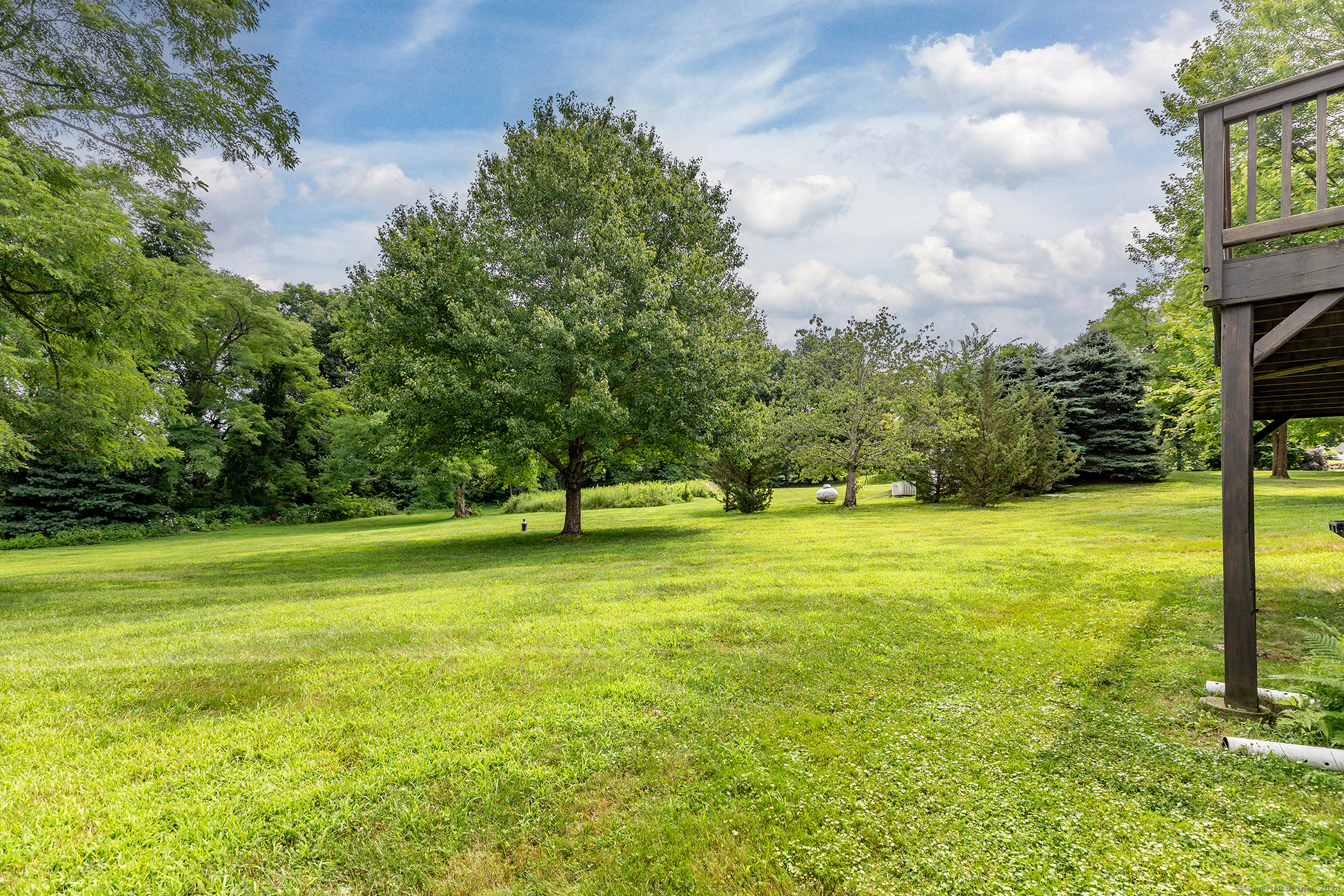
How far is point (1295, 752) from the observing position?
304 centimetres

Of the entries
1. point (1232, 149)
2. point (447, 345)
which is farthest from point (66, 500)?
point (1232, 149)

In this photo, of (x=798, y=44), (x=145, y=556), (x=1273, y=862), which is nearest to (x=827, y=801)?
(x=1273, y=862)

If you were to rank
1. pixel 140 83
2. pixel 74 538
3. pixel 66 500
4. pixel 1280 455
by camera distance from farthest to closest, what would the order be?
1. pixel 66 500
2. pixel 1280 455
3. pixel 74 538
4. pixel 140 83

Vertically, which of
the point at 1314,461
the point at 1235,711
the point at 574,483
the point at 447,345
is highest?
the point at 447,345

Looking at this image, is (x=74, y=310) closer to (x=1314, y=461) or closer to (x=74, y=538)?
(x=74, y=538)

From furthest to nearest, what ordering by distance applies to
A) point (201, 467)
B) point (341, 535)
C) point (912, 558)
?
point (201, 467) → point (341, 535) → point (912, 558)

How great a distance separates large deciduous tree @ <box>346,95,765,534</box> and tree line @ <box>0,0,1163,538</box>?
7 centimetres

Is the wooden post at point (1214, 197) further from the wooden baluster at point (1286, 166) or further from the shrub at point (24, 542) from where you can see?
the shrub at point (24, 542)

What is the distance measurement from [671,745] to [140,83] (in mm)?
11188

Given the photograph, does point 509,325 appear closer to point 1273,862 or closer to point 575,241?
point 575,241

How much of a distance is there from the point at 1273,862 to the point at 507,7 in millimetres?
14123

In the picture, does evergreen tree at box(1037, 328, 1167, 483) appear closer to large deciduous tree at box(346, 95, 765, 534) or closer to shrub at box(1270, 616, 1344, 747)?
large deciduous tree at box(346, 95, 765, 534)

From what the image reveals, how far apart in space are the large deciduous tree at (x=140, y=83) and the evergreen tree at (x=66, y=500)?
2164 centimetres

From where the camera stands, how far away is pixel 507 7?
35.4 feet
